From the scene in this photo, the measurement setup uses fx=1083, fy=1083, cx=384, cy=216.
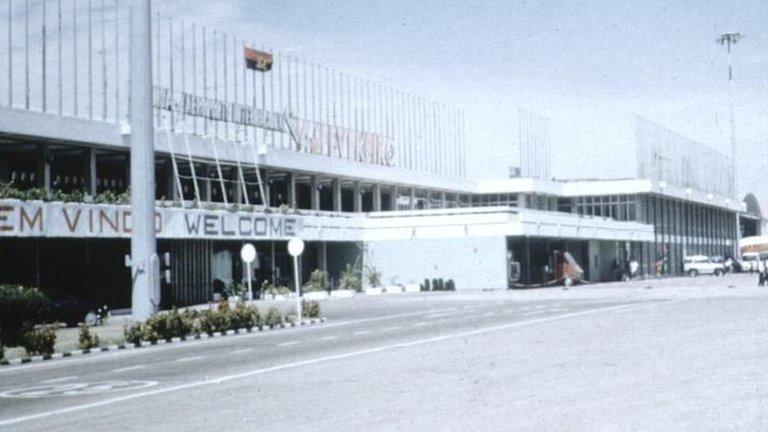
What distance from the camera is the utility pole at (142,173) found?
31.2m

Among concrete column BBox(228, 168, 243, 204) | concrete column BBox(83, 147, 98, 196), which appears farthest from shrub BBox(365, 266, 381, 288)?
concrete column BBox(83, 147, 98, 196)

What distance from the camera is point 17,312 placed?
2650cm

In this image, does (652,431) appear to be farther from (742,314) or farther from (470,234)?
(470,234)

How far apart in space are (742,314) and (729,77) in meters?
68.1

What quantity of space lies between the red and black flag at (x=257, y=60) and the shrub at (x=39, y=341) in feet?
131

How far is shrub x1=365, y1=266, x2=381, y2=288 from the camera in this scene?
225 feet

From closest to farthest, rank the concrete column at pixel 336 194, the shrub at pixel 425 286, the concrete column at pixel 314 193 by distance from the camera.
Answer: the shrub at pixel 425 286 → the concrete column at pixel 314 193 → the concrete column at pixel 336 194

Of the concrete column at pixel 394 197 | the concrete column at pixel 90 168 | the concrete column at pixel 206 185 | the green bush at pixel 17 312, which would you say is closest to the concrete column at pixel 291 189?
the concrete column at pixel 206 185

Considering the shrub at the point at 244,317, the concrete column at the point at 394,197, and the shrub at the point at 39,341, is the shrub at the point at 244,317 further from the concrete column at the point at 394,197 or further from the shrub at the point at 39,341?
the concrete column at the point at 394,197

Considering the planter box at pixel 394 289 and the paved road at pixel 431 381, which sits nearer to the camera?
the paved road at pixel 431 381

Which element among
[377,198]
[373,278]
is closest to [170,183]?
[373,278]

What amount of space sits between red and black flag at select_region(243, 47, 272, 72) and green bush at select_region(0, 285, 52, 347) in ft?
125

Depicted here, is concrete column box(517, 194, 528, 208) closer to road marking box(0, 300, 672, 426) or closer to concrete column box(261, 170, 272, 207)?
concrete column box(261, 170, 272, 207)

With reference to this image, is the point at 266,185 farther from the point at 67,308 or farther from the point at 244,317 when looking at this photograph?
the point at 244,317
